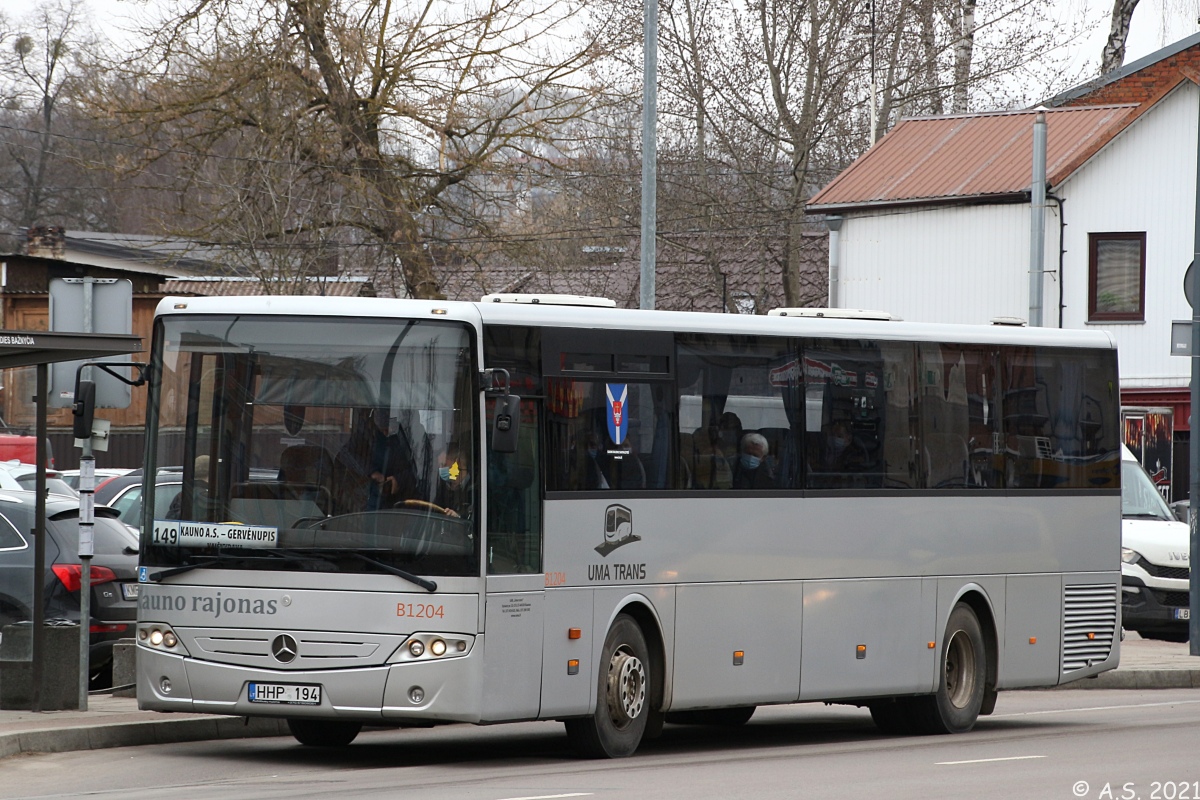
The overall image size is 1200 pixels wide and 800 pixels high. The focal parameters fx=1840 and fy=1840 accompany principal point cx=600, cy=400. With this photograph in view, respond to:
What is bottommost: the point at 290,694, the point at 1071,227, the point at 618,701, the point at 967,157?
the point at 618,701

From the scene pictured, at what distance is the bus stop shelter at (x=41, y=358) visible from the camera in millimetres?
12312

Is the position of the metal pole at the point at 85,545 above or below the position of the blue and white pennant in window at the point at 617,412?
below

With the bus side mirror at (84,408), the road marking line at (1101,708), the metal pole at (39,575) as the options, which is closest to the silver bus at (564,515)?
the bus side mirror at (84,408)

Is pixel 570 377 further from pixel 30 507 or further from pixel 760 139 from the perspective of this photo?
pixel 760 139

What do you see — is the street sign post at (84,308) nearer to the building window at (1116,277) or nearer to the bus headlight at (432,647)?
the bus headlight at (432,647)

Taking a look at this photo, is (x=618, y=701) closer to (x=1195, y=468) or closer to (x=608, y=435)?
(x=608, y=435)

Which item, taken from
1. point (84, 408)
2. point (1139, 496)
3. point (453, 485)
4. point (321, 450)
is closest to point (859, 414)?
point (453, 485)

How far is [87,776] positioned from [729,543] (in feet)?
14.9

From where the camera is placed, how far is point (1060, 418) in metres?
15.4

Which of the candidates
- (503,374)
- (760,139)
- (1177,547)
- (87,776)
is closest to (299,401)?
(503,374)

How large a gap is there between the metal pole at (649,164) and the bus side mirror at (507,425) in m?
11.0

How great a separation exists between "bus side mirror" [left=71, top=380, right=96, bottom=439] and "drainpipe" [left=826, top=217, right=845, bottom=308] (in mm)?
30256

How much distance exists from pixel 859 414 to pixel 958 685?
8.40ft

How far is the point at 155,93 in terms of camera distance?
92.6 feet
